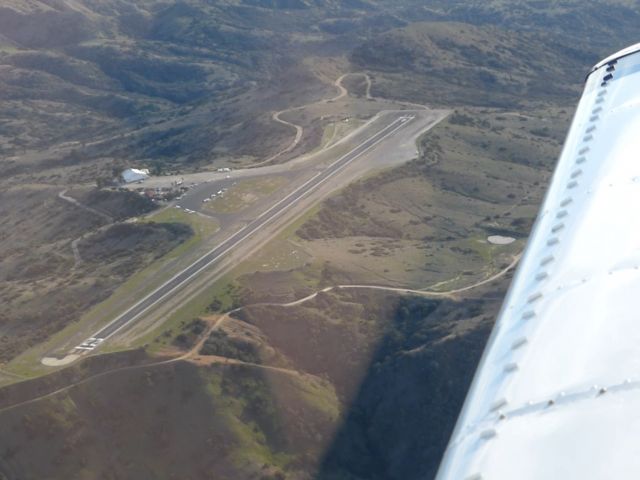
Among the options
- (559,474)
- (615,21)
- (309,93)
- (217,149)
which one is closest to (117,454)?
(559,474)

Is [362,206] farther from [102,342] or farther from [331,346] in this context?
[102,342]

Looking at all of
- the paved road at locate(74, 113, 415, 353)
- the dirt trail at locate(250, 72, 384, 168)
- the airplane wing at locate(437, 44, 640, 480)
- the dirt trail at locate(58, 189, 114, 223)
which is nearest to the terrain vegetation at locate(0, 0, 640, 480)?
the dirt trail at locate(58, 189, 114, 223)

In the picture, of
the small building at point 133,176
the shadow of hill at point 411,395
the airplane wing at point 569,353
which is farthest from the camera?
the small building at point 133,176

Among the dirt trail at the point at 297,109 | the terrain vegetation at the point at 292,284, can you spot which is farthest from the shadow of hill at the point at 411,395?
the dirt trail at the point at 297,109

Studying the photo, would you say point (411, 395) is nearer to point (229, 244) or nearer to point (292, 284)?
point (292, 284)

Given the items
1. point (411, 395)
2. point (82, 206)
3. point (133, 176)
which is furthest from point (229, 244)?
point (82, 206)

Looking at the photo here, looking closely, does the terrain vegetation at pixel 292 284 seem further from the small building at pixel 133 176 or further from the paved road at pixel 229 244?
the small building at pixel 133 176
